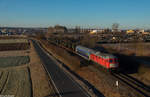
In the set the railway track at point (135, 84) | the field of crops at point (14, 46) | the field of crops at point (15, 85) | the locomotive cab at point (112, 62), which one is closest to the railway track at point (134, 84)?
the railway track at point (135, 84)

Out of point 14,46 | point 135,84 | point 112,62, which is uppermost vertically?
point 112,62

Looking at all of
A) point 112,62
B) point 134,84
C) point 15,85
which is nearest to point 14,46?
point 15,85

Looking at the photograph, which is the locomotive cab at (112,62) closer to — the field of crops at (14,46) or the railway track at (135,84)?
the railway track at (135,84)

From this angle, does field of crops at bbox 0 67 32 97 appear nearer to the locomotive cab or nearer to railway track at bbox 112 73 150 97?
the locomotive cab

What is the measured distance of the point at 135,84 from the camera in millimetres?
19344

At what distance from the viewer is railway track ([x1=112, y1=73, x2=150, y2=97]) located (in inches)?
659

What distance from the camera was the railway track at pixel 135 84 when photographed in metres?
16.8

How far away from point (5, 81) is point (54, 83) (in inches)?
302

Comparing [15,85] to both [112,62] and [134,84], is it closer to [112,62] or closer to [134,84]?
[112,62]

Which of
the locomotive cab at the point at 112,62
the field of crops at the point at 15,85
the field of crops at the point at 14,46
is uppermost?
the locomotive cab at the point at 112,62

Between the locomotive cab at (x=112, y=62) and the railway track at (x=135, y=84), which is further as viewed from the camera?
the locomotive cab at (x=112, y=62)

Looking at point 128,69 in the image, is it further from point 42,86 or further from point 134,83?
point 42,86

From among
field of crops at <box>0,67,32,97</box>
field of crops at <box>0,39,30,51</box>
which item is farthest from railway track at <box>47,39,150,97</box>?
field of crops at <box>0,39,30,51</box>

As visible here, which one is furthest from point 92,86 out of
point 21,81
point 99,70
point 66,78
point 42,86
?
point 21,81
